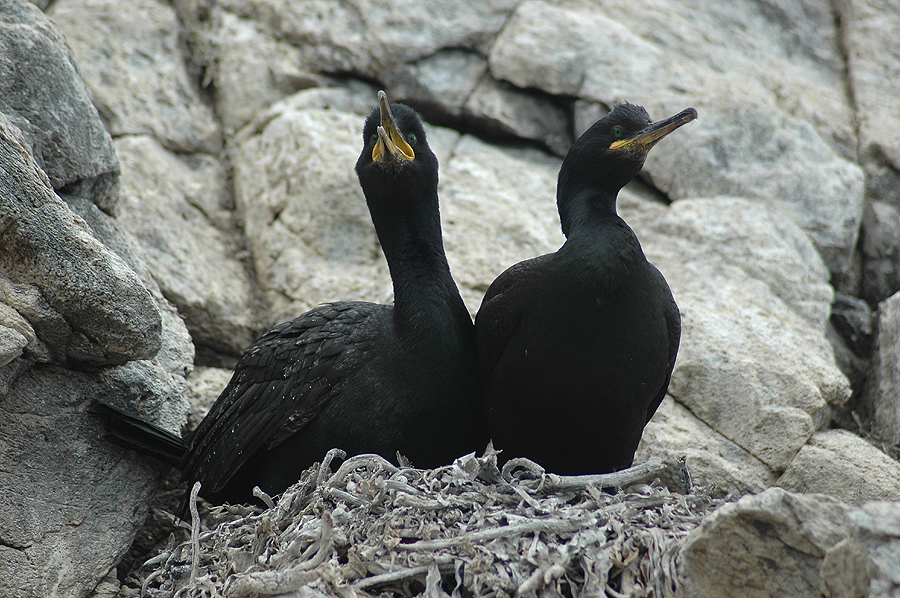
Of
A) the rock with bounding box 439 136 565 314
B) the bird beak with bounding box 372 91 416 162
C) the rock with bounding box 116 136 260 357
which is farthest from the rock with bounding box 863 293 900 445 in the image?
the rock with bounding box 116 136 260 357

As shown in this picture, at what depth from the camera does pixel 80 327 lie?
3637 millimetres

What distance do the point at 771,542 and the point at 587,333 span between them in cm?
143

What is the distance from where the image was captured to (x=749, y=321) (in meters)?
5.35

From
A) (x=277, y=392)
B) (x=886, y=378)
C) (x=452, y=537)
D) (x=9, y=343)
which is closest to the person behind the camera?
(x=452, y=537)

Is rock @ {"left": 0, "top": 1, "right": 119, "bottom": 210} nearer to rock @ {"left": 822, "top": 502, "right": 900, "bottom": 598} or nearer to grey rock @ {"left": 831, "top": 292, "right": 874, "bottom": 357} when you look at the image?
rock @ {"left": 822, "top": 502, "right": 900, "bottom": 598}

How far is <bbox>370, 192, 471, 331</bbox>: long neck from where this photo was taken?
4230 mm

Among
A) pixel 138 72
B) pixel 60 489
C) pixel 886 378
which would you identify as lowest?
pixel 886 378

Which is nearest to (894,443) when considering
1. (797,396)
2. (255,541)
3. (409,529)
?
(797,396)

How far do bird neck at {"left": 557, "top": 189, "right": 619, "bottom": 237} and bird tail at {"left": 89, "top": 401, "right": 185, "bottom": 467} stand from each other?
2.25m

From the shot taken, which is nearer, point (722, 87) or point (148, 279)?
point (148, 279)

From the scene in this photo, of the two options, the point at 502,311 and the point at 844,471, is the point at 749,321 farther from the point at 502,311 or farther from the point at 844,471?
the point at 502,311

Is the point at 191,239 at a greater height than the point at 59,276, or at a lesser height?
lesser

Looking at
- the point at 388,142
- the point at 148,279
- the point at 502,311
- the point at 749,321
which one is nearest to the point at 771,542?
the point at 502,311

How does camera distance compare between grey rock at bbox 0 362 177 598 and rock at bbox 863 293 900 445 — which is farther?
rock at bbox 863 293 900 445
